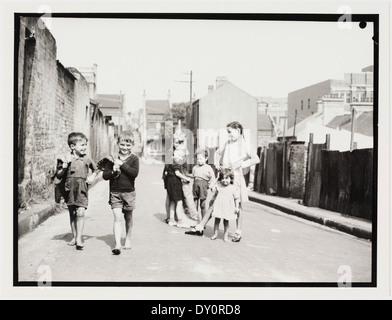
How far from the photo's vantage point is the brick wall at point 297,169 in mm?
11172

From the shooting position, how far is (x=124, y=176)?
5348mm

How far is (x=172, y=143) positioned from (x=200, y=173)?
0.62 metres

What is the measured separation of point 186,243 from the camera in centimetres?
600

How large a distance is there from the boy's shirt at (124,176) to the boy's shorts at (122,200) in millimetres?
49

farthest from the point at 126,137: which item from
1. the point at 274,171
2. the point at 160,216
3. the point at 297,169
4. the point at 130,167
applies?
the point at 274,171

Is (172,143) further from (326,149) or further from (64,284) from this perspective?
(326,149)

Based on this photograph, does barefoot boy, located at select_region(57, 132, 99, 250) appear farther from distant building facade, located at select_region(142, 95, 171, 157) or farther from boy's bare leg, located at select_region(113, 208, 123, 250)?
distant building facade, located at select_region(142, 95, 171, 157)

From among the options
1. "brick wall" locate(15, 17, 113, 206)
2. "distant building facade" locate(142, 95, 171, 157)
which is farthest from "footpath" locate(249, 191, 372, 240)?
"brick wall" locate(15, 17, 113, 206)

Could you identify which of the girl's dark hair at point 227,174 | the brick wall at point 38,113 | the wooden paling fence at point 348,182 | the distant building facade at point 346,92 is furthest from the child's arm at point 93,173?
the wooden paling fence at point 348,182

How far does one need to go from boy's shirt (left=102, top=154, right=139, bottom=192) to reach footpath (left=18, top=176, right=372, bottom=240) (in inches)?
42.2

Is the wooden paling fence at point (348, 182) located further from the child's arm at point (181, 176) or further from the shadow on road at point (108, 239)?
the shadow on road at point (108, 239)

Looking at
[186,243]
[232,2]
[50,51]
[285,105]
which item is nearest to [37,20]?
[50,51]

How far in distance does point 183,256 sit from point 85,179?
55.7 inches

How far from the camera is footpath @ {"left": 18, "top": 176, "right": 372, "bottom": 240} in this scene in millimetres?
5621
